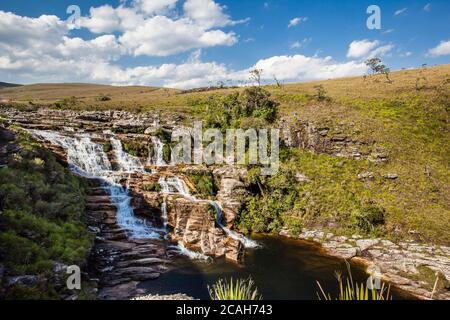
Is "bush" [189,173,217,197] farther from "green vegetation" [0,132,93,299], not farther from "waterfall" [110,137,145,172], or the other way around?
"green vegetation" [0,132,93,299]

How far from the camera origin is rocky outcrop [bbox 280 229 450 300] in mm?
25062

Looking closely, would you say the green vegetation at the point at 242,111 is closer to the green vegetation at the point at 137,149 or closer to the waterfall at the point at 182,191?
the green vegetation at the point at 137,149

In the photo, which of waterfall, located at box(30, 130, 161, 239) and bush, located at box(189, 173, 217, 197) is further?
bush, located at box(189, 173, 217, 197)

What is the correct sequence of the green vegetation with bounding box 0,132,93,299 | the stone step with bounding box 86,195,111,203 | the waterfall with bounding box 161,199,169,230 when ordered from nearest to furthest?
the green vegetation with bounding box 0,132,93,299
the stone step with bounding box 86,195,111,203
the waterfall with bounding box 161,199,169,230

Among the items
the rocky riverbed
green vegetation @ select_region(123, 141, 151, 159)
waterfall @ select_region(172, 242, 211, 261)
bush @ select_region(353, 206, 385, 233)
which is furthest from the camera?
green vegetation @ select_region(123, 141, 151, 159)

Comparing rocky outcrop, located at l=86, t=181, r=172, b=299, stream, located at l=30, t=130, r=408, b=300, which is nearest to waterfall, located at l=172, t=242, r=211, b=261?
stream, located at l=30, t=130, r=408, b=300

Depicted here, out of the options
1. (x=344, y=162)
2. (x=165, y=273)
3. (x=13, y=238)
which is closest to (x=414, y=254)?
(x=344, y=162)

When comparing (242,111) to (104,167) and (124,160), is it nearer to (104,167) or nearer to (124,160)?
(124,160)

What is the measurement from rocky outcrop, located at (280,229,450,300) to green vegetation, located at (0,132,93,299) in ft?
78.9

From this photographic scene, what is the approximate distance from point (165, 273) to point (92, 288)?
257 inches

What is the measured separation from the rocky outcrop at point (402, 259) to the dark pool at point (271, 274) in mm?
2002

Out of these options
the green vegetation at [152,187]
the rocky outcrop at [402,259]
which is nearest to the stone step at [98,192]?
the green vegetation at [152,187]

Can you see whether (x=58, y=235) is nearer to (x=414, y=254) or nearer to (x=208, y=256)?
(x=208, y=256)

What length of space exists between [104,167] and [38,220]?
19.7 meters
